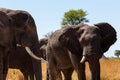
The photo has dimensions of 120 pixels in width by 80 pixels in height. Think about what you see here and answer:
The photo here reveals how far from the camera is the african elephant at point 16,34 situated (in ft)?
29.2

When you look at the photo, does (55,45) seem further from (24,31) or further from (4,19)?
(4,19)

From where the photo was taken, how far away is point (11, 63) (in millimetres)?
14102

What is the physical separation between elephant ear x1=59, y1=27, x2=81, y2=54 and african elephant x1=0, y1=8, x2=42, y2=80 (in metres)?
2.18

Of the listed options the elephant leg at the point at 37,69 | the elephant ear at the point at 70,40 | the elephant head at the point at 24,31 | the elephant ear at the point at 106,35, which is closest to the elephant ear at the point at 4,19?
the elephant head at the point at 24,31

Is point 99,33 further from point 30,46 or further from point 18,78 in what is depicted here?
point 18,78

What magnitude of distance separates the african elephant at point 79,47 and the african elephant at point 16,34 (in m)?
1.65

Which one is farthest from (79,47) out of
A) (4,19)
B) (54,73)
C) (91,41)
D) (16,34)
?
(4,19)

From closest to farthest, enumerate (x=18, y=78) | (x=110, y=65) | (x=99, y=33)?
(x=99, y=33)
(x=18, y=78)
(x=110, y=65)

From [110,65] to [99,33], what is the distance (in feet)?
24.0

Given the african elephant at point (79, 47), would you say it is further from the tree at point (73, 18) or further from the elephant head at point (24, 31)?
the tree at point (73, 18)

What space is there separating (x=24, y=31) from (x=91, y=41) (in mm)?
2154

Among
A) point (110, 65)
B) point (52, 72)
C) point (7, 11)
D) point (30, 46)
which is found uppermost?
point (7, 11)

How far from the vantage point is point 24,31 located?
9672 millimetres

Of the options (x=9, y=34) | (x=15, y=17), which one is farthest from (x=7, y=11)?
(x=9, y=34)
